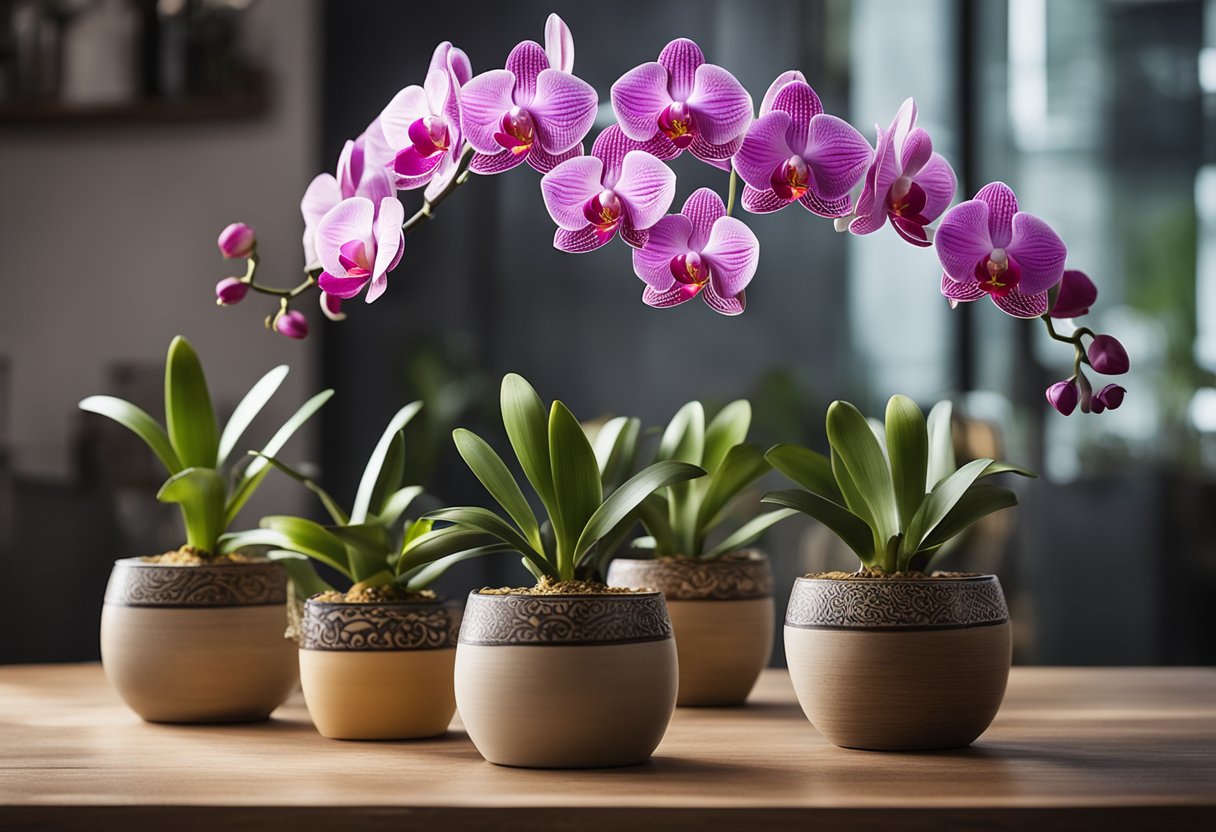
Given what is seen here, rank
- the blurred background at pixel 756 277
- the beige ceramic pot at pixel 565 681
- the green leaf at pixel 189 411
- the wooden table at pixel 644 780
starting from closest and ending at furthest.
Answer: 1. the wooden table at pixel 644 780
2. the beige ceramic pot at pixel 565 681
3. the green leaf at pixel 189 411
4. the blurred background at pixel 756 277

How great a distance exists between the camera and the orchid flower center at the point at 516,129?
913 millimetres

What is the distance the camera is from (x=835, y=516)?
96 cm

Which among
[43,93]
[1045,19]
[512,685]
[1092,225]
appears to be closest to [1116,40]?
[1045,19]

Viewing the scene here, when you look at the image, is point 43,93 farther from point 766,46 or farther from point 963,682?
point 963,682

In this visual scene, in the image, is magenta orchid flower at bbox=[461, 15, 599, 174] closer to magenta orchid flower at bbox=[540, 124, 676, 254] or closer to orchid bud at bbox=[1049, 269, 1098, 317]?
magenta orchid flower at bbox=[540, 124, 676, 254]

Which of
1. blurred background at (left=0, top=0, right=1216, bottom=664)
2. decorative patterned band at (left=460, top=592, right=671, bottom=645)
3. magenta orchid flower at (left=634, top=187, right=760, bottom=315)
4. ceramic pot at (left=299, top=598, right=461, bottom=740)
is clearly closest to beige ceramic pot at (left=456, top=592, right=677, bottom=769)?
decorative patterned band at (left=460, top=592, right=671, bottom=645)

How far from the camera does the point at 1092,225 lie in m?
3.24

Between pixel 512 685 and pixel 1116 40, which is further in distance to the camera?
pixel 1116 40

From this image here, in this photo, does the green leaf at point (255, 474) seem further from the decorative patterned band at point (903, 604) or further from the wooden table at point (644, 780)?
the decorative patterned band at point (903, 604)

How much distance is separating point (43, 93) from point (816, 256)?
1.85 meters

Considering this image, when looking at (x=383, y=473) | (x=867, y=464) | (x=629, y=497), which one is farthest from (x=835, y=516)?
(x=383, y=473)

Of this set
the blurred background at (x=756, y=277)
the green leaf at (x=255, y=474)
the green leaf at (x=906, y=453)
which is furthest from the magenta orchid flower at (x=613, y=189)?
the blurred background at (x=756, y=277)

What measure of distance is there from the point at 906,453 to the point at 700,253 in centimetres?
20

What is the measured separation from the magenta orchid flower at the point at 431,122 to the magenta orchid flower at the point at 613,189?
0.27ft
